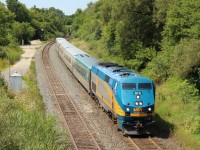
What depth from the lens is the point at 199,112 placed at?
20.2 meters

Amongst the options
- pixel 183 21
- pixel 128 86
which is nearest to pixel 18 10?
pixel 183 21

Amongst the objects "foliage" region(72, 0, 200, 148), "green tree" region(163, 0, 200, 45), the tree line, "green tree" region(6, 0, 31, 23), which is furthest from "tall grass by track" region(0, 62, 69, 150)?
"green tree" region(6, 0, 31, 23)

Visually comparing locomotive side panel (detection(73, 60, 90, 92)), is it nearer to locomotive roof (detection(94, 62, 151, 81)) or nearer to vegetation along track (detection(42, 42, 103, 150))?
vegetation along track (detection(42, 42, 103, 150))

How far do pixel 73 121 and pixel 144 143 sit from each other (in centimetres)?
537

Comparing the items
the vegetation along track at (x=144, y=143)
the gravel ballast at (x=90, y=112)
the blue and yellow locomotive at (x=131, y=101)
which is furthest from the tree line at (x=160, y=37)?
the vegetation along track at (x=144, y=143)

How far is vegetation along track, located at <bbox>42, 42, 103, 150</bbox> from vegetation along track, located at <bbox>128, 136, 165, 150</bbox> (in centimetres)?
174

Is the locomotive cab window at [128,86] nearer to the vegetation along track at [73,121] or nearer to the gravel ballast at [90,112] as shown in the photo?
the gravel ballast at [90,112]

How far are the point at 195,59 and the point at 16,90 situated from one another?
1307cm

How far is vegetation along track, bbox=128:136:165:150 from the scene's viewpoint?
17.3 meters

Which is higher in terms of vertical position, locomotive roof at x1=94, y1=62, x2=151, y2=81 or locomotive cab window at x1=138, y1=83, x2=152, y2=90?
locomotive roof at x1=94, y1=62, x2=151, y2=81

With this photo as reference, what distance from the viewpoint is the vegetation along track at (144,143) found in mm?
17328

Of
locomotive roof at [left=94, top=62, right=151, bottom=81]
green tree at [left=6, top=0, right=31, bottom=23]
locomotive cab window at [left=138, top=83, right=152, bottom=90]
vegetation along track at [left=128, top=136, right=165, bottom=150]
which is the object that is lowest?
vegetation along track at [left=128, top=136, right=165, bottom=150]

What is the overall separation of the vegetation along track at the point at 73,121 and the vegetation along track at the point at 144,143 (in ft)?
5.71

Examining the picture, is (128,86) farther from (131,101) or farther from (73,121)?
(73,121)
